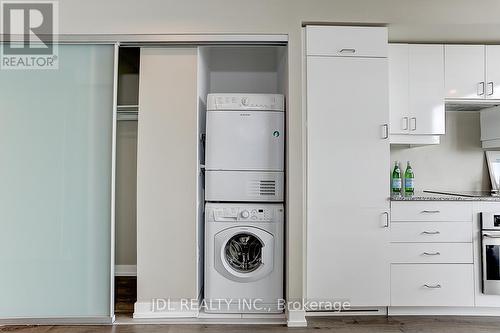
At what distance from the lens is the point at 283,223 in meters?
2.61

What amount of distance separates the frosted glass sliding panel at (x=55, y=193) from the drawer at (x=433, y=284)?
2180mm

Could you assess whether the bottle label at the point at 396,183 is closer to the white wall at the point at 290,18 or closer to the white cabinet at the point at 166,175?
the white wall at the point at 290,18

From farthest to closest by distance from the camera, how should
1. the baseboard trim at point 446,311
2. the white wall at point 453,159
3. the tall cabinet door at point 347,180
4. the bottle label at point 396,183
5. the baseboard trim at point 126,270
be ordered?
1. the baseboard trim at point 126,270
2. the white wall at point 453,159
3. the bottle label at point 396,183
4. the baseboard trim at point 446,311
5. the tall cabinet door at point 347,180

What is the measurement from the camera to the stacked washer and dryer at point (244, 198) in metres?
2.57

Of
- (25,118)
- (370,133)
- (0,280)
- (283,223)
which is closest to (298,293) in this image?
(283,223)

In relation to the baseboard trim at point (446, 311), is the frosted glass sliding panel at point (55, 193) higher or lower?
higher

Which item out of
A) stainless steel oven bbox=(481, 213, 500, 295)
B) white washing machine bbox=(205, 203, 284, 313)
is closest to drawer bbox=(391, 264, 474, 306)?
stainless steel oven bbox=(481, 213, 500, 295)

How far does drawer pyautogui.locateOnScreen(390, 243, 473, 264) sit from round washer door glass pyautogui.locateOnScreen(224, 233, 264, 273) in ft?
3.40

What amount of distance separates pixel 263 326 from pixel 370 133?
5.31 feet

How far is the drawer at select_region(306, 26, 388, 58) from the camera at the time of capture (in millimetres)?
2512

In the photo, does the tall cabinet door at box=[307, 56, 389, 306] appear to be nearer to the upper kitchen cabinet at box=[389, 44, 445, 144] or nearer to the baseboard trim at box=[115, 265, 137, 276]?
the upper kitchen cabinet at box=[389, 44, 445, 144]

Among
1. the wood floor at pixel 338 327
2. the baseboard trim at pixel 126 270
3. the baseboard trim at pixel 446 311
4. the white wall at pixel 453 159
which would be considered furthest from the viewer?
the baseboard trim at pixel 126 270

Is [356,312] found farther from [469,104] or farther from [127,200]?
[127,200]

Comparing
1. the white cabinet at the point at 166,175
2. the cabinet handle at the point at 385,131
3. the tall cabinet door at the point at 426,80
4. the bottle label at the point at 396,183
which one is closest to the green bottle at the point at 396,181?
the bottle label at the point at 396,183
